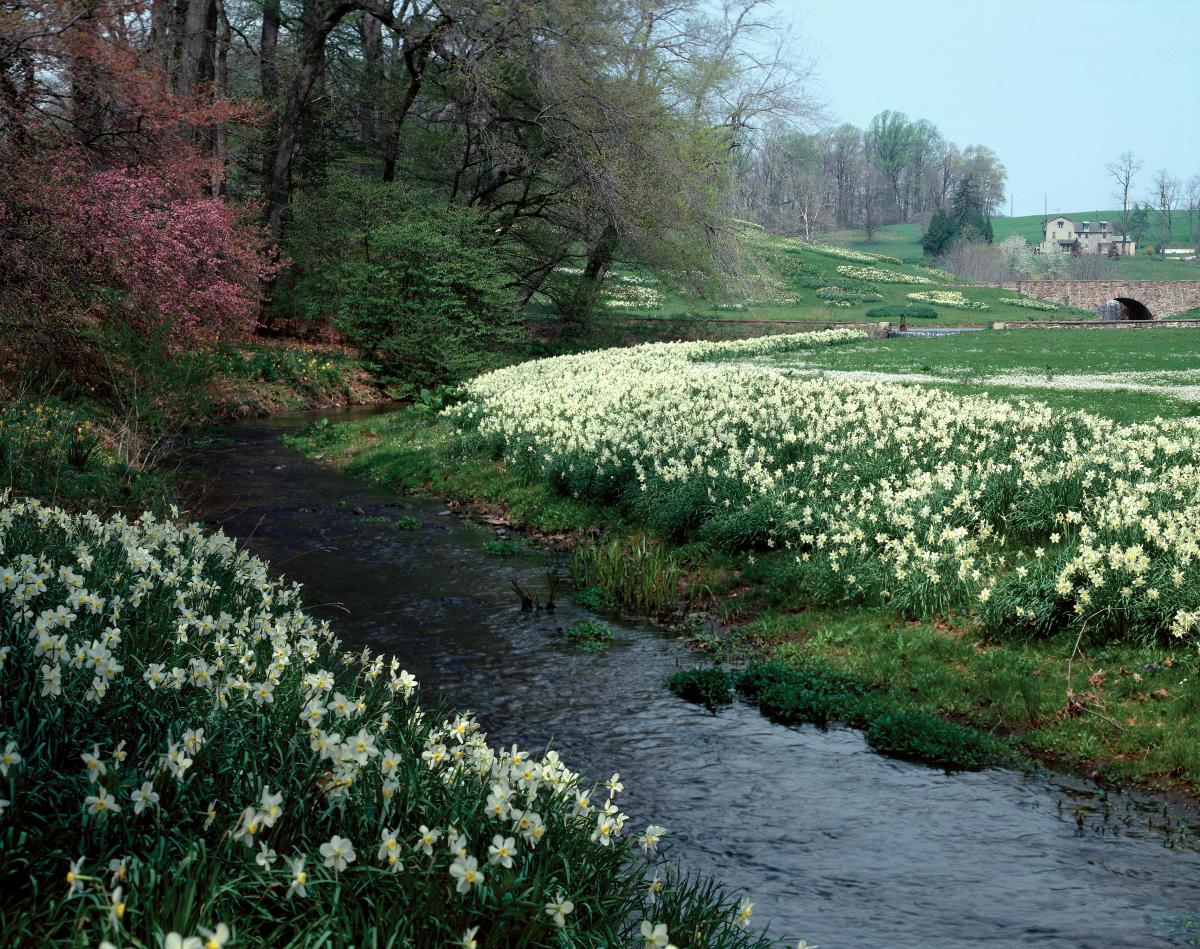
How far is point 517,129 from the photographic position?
2978cm

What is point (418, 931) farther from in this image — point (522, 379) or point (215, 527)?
point (522, 379)

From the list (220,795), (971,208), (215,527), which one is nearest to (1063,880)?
(220,795)

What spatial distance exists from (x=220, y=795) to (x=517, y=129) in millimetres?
28059

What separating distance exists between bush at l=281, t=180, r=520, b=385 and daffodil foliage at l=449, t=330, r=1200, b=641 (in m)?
11.4

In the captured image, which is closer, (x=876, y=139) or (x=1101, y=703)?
(x=1101, y=703)

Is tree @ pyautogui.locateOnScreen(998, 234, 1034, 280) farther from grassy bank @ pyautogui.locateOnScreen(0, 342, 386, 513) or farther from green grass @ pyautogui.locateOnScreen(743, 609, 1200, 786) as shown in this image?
green grass @ pyautogui.locateOnScreen(743, 609, 1200, 786)

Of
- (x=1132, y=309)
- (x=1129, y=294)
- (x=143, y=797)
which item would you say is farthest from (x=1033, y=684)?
(x=1132, y=309)

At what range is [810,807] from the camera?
584 cm

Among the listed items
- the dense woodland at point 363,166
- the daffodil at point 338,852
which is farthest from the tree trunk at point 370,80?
the daffodil at point 338,852

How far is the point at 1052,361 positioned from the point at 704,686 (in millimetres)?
20930

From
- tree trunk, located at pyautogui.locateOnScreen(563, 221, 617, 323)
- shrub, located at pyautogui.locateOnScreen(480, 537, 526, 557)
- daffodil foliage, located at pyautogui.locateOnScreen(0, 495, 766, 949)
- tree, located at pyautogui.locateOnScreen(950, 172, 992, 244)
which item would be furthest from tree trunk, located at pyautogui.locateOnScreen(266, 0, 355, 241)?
tree, located at pyautogui.locateOnScreen(950, 172, 992, 244)

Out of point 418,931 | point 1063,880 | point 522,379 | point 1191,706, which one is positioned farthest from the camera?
point 522,379

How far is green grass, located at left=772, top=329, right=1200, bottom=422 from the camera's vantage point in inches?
653

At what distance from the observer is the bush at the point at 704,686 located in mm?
7508
